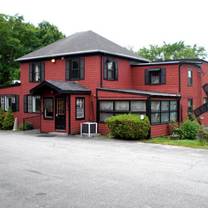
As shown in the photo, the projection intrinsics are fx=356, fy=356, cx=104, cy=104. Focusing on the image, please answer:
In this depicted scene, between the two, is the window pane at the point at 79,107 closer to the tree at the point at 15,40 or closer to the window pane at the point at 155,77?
the window pane at the point at 155,77

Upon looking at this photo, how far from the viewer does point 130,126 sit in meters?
18.9

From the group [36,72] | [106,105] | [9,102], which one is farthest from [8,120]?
[106,105]

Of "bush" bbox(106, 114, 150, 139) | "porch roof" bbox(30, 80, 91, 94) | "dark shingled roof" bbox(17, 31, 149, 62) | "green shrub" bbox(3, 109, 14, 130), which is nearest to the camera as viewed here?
"bush" bbox(106, 114, 150, 139)

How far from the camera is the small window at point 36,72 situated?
2675cm

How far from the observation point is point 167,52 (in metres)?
60.2

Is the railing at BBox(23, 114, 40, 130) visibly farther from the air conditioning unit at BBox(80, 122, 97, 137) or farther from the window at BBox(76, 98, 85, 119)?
the air conditioning unit at BBox(80, 122, 97, 137)

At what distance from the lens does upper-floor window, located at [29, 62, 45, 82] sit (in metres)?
26.7

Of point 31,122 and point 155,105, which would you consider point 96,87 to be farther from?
point 31,122

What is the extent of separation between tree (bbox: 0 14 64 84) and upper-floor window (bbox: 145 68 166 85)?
16165 millimetres

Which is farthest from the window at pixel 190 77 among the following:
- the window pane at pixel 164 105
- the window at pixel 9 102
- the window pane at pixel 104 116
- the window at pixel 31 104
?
the window at pixel 9 102

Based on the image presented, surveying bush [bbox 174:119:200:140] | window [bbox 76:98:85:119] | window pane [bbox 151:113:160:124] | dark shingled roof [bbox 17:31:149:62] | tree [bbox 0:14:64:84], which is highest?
tree [bbox 0:14:64:84]

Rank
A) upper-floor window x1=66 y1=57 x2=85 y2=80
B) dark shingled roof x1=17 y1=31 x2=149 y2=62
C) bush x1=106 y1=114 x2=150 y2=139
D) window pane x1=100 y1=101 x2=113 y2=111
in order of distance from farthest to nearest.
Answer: upper-floor window x1=66 y1=57 x2=85 y2=80, dark shingled roof x1=17 y1=31 x2=149 y2=62, window pane x1=100 y1=101 x2=113 y2=111, bush x1=106 y1=114 x2=150 y2=139

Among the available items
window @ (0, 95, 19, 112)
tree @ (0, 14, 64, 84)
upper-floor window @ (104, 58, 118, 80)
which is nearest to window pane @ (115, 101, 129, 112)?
upper-floor window @ (104, 58, 118, 80)

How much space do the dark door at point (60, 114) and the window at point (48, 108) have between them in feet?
2.11
